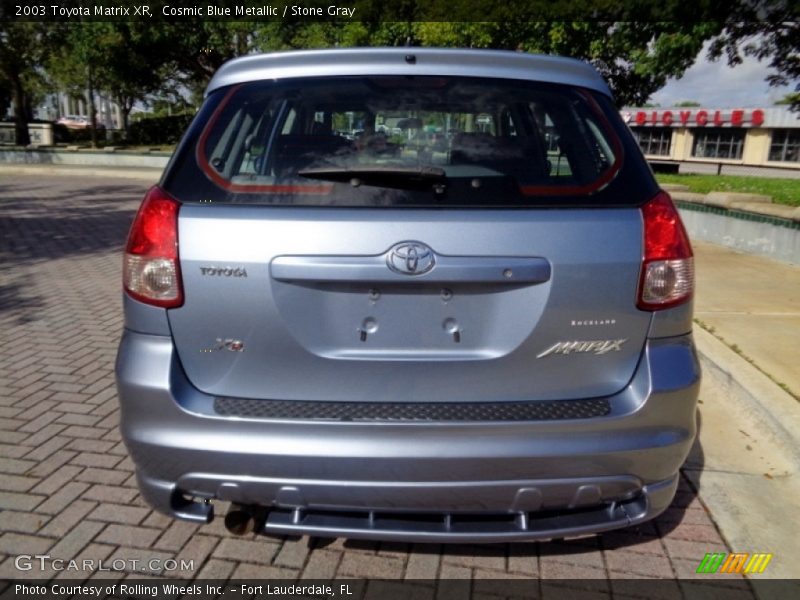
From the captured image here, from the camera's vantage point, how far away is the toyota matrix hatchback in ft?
7.15

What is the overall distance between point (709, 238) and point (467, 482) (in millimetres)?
8801

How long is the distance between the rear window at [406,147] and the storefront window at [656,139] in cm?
6046

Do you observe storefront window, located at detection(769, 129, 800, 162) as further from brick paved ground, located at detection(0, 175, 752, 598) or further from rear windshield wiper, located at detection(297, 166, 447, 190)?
rear windshield wiper, located at detection(297, 166, 447, 190)

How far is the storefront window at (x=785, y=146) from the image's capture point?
49.1 metres

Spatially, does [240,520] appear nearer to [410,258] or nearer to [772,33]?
[410,258]

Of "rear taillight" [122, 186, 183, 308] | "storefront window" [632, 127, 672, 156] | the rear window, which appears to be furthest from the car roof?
"storefront window" [632, 127, 672, 156]

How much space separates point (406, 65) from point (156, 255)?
106 centimetres

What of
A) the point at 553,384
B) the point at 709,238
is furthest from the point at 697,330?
the point at 709,238

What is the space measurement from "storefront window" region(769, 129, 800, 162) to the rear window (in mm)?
54431

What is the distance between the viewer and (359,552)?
9.16ft

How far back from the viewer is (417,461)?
7.16 feet

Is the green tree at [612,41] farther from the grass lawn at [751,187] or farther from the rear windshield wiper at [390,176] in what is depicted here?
the rear windshield wiper at [390,176]

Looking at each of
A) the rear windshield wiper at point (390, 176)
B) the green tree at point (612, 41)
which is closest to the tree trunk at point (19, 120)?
the green tree at point (612, 41)

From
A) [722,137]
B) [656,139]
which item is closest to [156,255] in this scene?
[722,137]
